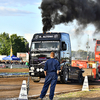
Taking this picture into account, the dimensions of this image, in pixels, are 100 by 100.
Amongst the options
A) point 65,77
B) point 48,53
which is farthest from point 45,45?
point 65,77

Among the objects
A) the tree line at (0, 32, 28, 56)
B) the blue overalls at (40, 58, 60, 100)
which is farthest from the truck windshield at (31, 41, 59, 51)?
the tree line at (0, 32, 28, 56)

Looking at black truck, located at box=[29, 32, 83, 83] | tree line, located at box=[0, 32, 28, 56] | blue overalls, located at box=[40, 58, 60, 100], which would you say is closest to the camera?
blue overalls, located at box=[40, 58, 60, 100]

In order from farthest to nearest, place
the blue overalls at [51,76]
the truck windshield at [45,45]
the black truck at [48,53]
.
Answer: the truck windshield at [45,45], the black truck at [48,53], the blue overalls at [51,76]

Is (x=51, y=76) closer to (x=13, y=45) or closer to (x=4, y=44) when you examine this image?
(x=13, y=45)

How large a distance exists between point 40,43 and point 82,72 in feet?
14.5

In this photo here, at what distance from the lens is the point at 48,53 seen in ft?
62.4

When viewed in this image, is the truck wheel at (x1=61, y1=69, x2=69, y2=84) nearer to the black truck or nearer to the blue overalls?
the black truck

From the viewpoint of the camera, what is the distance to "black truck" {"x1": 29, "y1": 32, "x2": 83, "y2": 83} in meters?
19.0

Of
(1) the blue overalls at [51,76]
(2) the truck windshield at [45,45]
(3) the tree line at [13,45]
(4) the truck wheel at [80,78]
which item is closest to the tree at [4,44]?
(3) the tree line at [13,45]

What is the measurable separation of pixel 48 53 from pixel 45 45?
69 cm

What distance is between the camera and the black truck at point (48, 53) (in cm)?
1900

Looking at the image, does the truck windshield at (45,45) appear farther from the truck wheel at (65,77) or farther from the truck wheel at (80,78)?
the truck wheel at (80,78)

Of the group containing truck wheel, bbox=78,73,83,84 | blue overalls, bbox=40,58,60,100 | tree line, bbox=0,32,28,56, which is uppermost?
tree line, bbox=0,32,28,56

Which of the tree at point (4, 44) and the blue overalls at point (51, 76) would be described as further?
the tree at point (4, 44)
